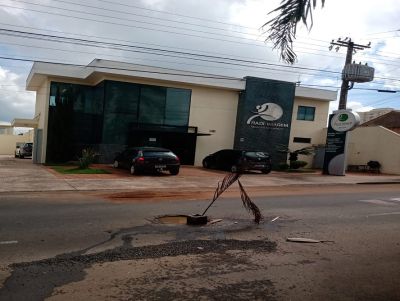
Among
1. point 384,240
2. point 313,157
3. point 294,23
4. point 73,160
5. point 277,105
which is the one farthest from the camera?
point 313,157

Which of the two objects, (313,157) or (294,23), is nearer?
(294,23)

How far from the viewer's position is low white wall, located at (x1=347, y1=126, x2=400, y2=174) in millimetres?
30544

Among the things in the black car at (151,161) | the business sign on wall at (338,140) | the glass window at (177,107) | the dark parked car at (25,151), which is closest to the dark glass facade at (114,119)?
the glass window at (177,107)

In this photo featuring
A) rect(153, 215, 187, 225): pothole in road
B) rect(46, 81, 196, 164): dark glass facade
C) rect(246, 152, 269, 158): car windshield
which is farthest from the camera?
rect(46, 81, 196, 164): dark glass facade

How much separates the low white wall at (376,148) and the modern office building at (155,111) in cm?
484

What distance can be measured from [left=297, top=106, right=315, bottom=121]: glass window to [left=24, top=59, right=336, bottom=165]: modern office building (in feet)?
3.43

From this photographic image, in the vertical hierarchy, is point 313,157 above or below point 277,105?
below

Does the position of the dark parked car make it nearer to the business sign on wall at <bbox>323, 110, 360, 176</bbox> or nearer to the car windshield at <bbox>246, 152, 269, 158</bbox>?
the car windshield at <bbox>246, 152, 269, 158</bbox>

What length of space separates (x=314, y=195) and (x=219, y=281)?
10835 mm

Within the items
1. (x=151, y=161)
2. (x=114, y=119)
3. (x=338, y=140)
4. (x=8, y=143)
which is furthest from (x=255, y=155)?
(x=8, y=143)

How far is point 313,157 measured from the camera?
1427 inches

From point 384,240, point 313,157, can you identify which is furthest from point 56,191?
point 313,157

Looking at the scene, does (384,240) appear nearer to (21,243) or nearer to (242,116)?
(21,243)

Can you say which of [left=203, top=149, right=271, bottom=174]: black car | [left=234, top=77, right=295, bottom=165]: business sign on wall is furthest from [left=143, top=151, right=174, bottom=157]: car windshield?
[left=234, top=77, right=295, bottom=165]: business sign on wall
